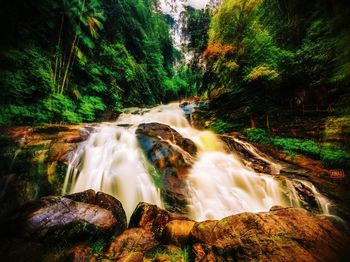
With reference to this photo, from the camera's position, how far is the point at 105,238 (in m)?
3.37

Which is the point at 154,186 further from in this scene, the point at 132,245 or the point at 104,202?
the point at 132,245

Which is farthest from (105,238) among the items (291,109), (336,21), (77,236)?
(336,21)

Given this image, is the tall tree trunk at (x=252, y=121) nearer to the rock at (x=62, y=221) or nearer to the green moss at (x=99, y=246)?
the rock at (x=62, y=221)

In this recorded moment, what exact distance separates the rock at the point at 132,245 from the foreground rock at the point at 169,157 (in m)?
1.52

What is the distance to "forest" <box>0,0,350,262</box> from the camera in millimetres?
3029

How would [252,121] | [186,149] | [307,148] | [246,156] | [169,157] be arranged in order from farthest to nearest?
[252,121], [246,156], [186,149], [307,148], [169,157]

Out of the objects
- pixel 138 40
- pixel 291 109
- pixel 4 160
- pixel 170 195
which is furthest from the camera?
pixel 138 40

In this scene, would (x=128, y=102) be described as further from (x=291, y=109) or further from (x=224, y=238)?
(x=224, y=238)

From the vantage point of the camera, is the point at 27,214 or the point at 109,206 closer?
the point at 27,214

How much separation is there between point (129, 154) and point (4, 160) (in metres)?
3.26

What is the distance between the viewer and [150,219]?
12.9 ft

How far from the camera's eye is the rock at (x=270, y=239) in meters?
2.54

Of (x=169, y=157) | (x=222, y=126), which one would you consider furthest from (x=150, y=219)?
(x=222, y=126)

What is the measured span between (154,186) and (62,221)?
2.64 m
